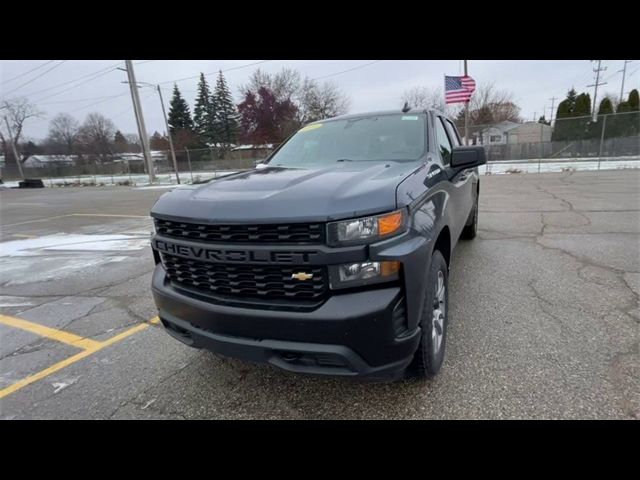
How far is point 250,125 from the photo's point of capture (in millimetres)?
52156

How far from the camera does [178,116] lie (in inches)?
2395

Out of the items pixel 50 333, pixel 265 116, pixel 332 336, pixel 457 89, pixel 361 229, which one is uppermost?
pixel 265 116

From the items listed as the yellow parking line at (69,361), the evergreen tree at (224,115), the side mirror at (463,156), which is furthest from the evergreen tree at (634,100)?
the evergreen tree at (224,115)

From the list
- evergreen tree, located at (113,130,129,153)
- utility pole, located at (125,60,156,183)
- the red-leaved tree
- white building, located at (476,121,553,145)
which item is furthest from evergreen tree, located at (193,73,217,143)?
white building, located at (476,121,553,145)

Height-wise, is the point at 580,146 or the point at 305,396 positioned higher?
the point at 580,146

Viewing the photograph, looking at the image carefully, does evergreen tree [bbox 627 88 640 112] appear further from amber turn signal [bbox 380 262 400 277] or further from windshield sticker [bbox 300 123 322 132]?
amber turn signal [bbox 380 262 400 277]

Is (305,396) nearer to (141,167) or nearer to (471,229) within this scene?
(471,229)

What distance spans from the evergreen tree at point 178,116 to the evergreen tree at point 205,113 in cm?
146

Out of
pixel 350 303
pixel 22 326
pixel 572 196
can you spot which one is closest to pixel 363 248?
pixel 350 303

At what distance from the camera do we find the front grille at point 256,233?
174 cm

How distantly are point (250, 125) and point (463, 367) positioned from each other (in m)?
54.1

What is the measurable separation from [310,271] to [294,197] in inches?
16.0

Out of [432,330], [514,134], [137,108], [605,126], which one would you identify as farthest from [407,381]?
[514,134]
